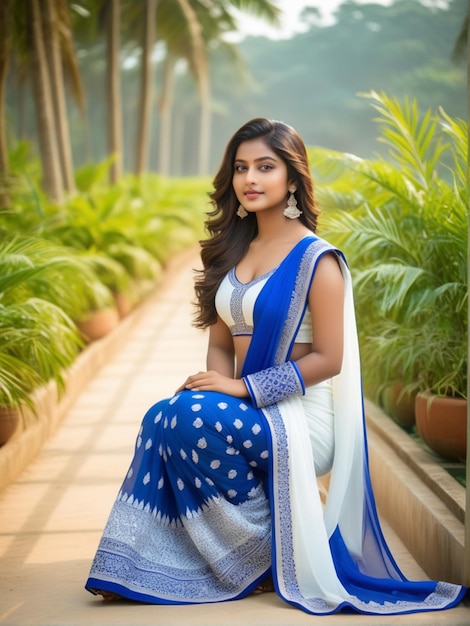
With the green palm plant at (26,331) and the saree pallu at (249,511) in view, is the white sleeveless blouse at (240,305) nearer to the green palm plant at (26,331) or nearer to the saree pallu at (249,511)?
the saree pallu at (249,511)

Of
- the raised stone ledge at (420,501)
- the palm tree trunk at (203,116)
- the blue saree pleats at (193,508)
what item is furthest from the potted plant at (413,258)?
the palm tree trunk at (203,116)

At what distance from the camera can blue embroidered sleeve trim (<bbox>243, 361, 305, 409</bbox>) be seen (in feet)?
9.88

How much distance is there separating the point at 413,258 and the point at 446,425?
3.82 feet

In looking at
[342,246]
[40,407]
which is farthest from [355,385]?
[40,407]

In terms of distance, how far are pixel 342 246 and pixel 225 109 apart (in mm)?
70594

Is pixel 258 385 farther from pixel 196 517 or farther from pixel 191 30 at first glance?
pixel 191 30

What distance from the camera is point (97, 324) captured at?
335 inches

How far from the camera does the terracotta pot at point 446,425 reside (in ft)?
14.0

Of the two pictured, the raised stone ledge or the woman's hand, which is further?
the raised stone ledge

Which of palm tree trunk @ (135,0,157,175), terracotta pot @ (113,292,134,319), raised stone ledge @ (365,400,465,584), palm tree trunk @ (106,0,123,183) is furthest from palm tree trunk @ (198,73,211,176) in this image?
raised stone ledge @ (365,400,465,584)

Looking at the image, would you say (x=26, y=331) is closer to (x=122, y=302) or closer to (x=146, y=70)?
(x=122, y=302)

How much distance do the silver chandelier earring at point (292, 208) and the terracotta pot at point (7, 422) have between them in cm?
206

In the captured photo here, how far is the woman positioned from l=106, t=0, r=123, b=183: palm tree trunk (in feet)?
40.0

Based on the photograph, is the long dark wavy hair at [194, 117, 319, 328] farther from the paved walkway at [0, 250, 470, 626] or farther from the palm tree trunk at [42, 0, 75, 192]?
the palm tree trunk at [42, 0, 75, 192]
